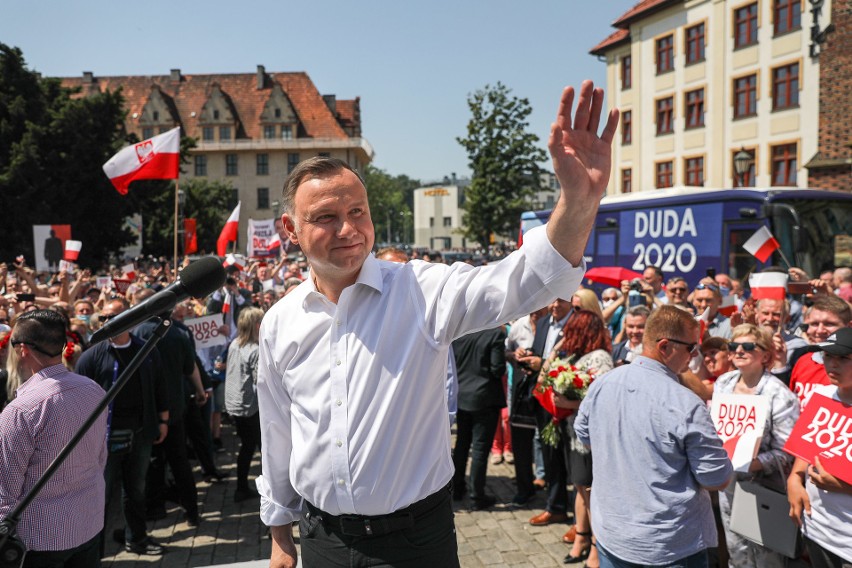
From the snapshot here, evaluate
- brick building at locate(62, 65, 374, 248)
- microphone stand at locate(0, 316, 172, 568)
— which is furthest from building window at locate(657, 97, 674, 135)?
brick building at locate(62, 65, 374, 248)

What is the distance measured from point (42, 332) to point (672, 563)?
3.58 metres

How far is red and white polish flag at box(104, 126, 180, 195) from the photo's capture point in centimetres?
1291

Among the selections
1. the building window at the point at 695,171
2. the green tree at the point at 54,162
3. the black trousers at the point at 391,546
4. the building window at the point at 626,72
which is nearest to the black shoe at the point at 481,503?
the black trousers at the point at 391,546

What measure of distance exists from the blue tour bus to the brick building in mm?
58183

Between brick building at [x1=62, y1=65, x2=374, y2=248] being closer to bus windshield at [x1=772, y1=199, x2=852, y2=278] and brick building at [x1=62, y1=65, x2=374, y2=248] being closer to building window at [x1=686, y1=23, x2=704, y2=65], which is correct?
building window at [x1=686, y1=23, x2=704, y2=65]

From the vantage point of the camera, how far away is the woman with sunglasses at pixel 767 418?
4379 mm

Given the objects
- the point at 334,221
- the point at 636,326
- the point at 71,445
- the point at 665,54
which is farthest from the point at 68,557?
the point at 665,54

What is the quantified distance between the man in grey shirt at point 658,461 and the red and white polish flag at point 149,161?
35.8 ft

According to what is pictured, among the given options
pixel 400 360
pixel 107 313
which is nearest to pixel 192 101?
pixel 107 313

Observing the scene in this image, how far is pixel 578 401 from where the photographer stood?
575cm

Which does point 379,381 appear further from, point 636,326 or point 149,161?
point 149,161

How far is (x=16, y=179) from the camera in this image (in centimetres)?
3100

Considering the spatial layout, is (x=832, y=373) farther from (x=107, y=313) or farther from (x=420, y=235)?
(x=420, y=235)

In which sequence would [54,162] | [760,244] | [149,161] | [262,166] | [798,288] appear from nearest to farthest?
[798,288] → [760,244] → [149,161] → [54,162] → [262,166]
